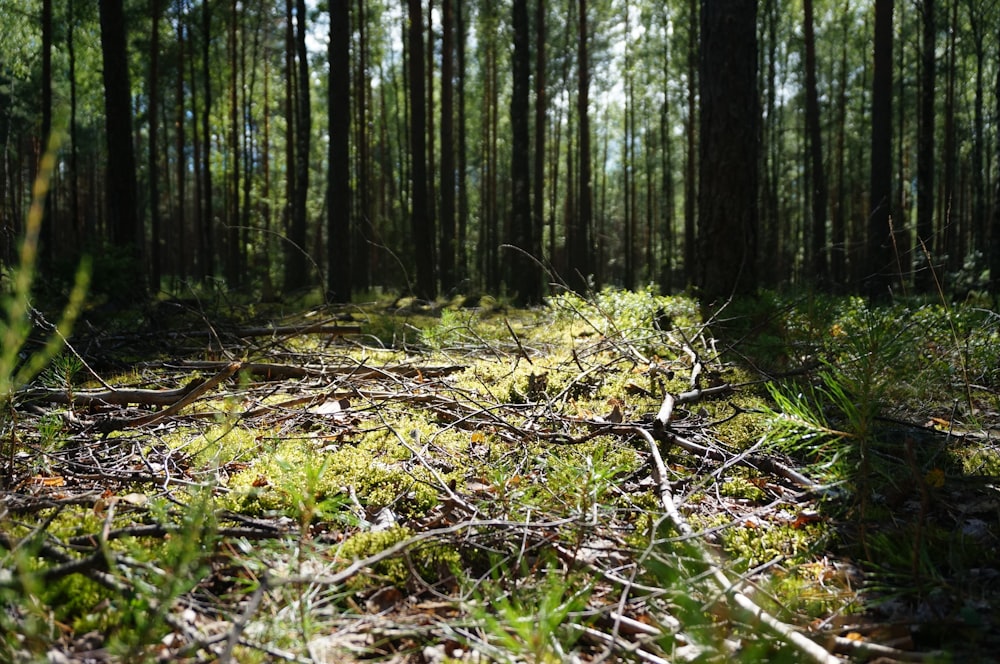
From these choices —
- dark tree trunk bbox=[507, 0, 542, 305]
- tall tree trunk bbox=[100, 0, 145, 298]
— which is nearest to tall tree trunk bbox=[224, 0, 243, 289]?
tall tree trunk bbox=[100, 0, 145, 298]

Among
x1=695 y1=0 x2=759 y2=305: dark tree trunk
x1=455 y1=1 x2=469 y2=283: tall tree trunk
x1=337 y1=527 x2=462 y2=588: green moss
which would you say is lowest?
x1=337 y1=527 x2=462 y2=588: green moss

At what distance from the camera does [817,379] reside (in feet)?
11.0

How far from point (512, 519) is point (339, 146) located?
909cm

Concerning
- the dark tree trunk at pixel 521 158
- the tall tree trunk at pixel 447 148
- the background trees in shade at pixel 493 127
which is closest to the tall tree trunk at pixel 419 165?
the background trees in shade at pixel 493 127

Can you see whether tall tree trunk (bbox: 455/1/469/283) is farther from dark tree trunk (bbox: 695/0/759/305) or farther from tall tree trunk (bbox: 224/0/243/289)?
dark tree trunk (bbox: 695/0/759/305)

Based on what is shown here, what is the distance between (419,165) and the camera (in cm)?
1128

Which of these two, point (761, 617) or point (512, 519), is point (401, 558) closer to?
point (512, 519)

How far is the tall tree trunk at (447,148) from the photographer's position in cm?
1529

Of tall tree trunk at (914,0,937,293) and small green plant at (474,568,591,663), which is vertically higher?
tall tree trunk at (914,0,937,293)

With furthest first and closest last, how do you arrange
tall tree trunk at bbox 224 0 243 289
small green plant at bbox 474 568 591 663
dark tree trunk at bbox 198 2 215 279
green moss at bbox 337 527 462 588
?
tall tree trunk at bbox 224 0 243 289
dark tree trunk at bbox 198 2 215 279
green moss at bbox 337 527 462 588
small green plant at bbox 474 568 591 663

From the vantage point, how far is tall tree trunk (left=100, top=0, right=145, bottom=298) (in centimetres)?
858

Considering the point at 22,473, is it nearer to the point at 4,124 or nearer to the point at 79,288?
the point at 79,288

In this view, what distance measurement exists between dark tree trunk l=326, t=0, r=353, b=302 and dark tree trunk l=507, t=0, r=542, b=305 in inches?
130

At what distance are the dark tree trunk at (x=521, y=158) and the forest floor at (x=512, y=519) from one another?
331 inches
